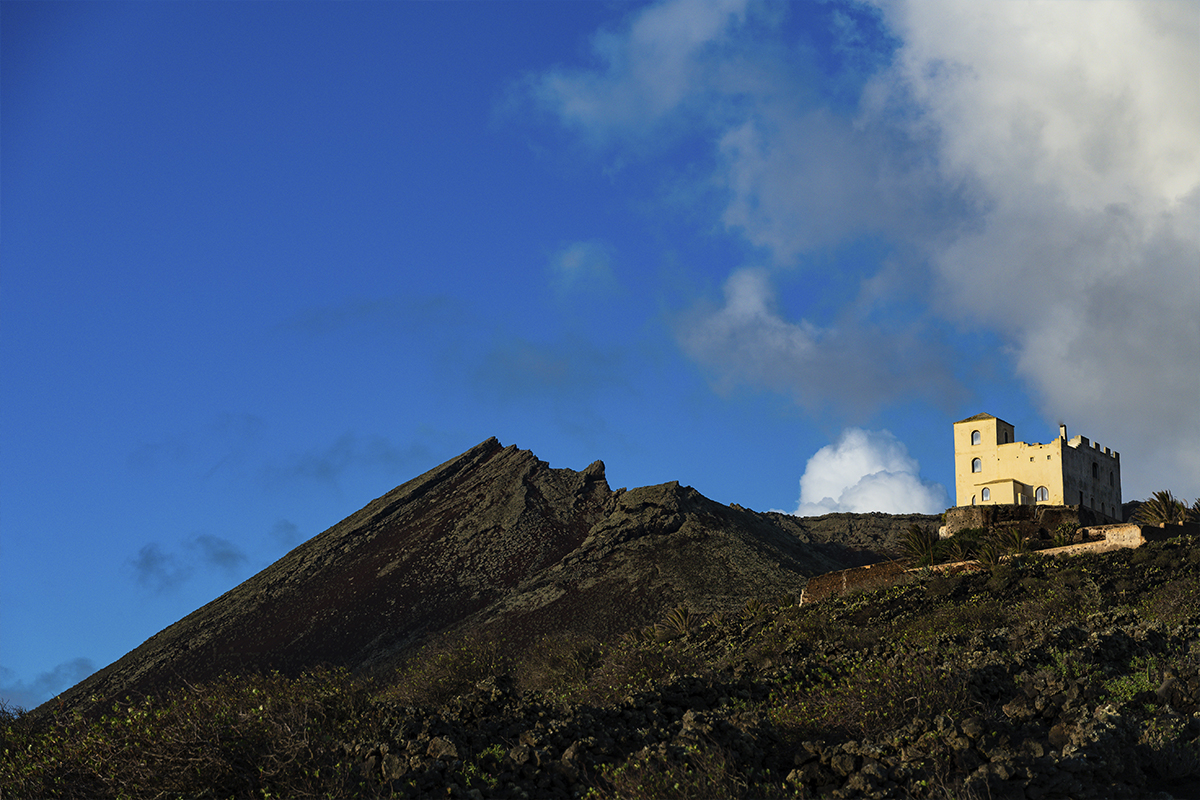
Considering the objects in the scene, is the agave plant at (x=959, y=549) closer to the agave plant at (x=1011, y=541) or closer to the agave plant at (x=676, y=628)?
the agave plant at (x=1011, y=541)

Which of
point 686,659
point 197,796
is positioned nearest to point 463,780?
point 197,796

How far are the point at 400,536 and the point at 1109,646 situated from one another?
51.7m

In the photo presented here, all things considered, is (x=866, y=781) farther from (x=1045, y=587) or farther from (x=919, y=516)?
(x=919, y=516)

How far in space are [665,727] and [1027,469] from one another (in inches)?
1648

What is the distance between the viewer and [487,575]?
52156mm

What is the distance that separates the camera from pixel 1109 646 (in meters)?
13.4

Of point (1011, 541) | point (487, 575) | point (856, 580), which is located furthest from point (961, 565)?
point (487, 575)

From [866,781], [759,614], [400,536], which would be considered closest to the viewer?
[866,781]

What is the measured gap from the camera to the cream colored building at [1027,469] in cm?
4712

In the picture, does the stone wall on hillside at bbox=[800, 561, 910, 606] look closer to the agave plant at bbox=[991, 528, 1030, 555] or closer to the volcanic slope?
the agave plant at bbox=[991, 528, 1030, 555]

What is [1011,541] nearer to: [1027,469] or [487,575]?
[1027,469]

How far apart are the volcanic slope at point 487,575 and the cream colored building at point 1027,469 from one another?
904cm

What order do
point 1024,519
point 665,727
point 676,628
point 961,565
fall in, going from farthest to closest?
point 676,628
point 1024,519
point 961,565
point 665,727

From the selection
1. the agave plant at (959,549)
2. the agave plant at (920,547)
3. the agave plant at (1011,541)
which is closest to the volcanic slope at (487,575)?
the agave plant at (920,547)
